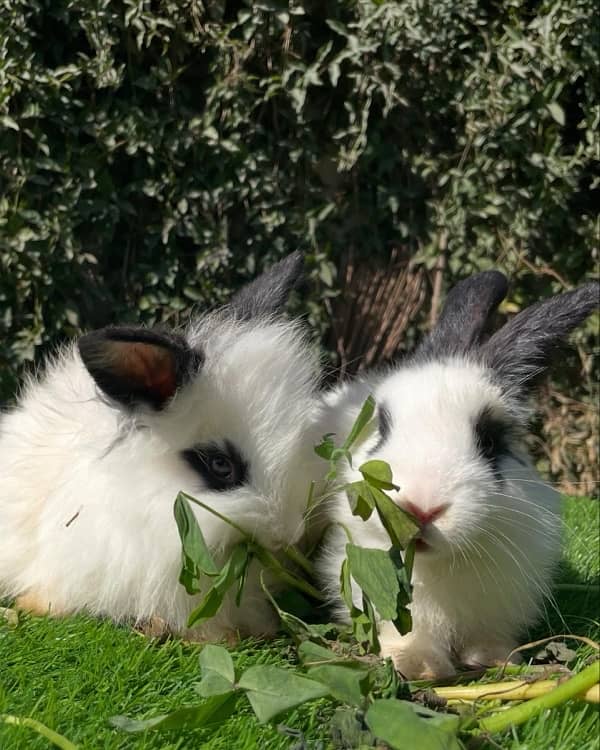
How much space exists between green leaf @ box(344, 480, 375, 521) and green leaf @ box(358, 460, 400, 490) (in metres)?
0.03

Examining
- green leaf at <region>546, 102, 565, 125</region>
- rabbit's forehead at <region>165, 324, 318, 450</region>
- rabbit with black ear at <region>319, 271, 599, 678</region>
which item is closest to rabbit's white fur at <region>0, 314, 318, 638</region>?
rabbit's forehead at <region>165, 324, 318, 450</region>

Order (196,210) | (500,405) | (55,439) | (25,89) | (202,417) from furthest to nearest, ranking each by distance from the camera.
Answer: (196,210) → (25,89) → (55,439) → (500,405) → (202,417)

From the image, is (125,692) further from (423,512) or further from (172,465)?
(423,512)

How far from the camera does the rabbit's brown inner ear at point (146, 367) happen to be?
196cm

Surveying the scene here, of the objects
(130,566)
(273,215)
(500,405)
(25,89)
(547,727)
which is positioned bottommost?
(547,727)

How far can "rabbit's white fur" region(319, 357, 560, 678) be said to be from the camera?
6.46 ft

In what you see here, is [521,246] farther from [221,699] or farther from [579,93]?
[221,699]

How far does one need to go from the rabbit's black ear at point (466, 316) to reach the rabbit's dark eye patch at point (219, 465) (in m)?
0.72

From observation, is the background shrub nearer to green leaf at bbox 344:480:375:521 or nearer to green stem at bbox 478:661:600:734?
green leaf at bbox 344:480:375:521

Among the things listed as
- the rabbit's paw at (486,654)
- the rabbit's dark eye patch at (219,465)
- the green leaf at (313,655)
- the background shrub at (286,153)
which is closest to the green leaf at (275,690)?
the green leaf at (313,655)

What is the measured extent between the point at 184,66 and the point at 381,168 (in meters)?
→ 1.24

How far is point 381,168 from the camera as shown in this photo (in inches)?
193

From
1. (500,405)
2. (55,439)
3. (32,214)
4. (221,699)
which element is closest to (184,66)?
(32,214)

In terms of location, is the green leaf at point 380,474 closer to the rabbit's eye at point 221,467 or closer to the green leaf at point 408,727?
the rabbit's eye at point 221,467
